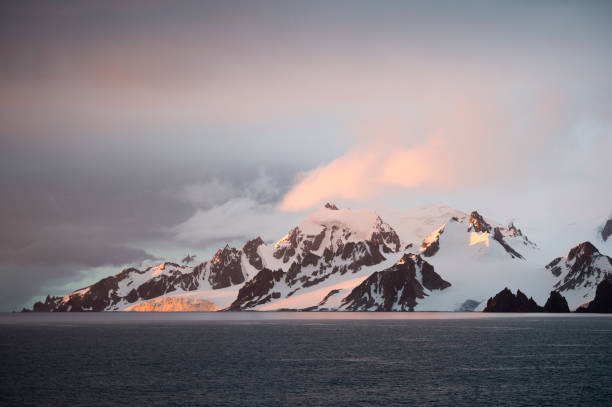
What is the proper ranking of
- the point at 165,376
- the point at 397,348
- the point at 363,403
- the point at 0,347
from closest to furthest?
the point at 363,403 → the point at 165,376 → the point at 397,348 → the point at 0,347

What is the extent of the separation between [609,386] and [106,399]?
62.2 m

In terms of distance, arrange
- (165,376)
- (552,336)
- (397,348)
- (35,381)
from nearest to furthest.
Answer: (35,381) → (165,376) → (397,348) → (552,336)

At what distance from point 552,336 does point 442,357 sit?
73.8 m

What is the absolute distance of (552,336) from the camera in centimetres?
17938

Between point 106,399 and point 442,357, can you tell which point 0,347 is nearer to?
point 106,399

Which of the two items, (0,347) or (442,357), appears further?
(0,347)

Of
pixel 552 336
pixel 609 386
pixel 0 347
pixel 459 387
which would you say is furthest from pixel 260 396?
pixel 552 336

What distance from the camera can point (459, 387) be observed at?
83.2 m

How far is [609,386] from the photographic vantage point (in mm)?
84375

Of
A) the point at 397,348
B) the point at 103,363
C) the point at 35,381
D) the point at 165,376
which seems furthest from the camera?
the point at 397,348

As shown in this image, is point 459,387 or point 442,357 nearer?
point 459,387

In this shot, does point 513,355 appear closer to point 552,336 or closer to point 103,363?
point 552,336

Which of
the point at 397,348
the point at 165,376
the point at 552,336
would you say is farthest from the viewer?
the point at 552,336

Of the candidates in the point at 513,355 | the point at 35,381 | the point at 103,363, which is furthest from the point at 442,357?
the point at 35,381
